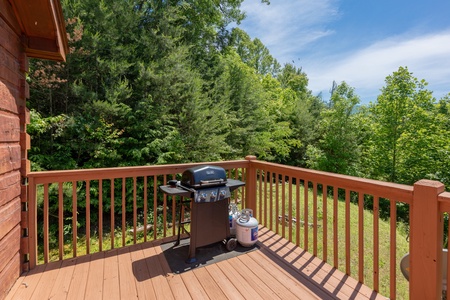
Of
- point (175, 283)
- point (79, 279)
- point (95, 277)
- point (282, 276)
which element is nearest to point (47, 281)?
point (79, 279)

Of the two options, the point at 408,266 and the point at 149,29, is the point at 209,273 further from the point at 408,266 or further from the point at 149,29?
the point at 149,29

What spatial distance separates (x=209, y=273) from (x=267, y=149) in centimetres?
738

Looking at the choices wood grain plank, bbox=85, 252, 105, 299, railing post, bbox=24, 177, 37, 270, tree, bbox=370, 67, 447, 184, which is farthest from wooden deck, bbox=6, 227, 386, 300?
tree, bbox=370, 67, 447, 184

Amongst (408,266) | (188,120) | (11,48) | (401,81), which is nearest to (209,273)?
(408,266)

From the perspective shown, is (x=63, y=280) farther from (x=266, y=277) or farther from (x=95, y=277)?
(x=266, y=277)

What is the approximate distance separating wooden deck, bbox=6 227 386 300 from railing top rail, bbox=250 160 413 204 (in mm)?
866

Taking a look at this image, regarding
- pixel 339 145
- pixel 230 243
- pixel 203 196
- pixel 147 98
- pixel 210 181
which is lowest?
pixel 230 243

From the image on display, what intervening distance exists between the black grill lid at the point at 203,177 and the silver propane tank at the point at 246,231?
60cm

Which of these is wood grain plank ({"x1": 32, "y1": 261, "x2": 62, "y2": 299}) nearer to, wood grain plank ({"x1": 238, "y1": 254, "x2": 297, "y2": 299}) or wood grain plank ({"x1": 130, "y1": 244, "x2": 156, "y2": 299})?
wood grain plank ({"x1": 130, "y1": 244, "x2": 156, "y2": 299})

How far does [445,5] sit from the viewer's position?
7594mm

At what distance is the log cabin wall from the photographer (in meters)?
1.71

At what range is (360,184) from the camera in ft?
6.20

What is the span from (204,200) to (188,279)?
734mm

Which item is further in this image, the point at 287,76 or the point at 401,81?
the point at 287,76
